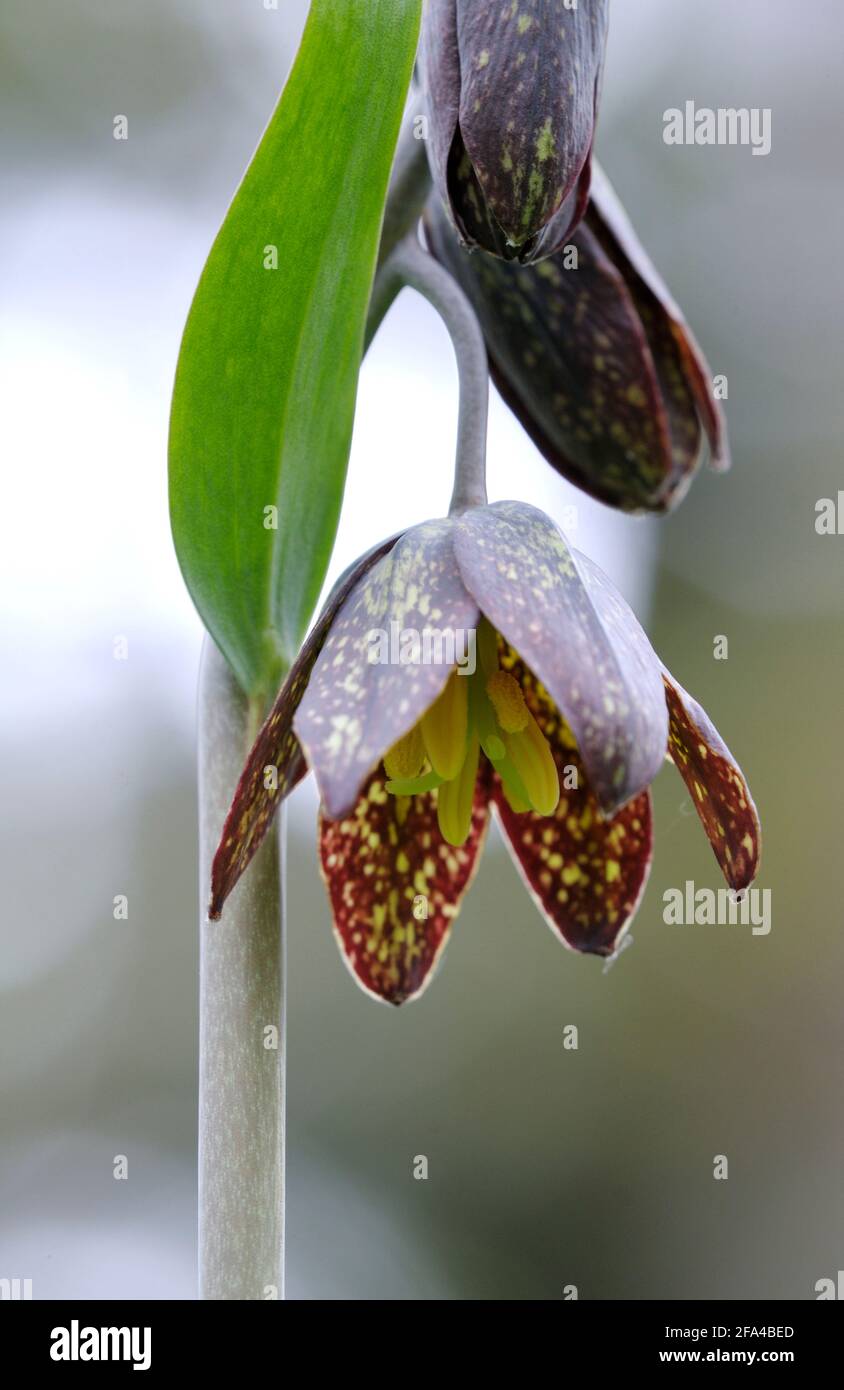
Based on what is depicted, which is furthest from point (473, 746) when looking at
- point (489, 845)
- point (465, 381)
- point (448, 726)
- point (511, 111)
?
point (489, 845)

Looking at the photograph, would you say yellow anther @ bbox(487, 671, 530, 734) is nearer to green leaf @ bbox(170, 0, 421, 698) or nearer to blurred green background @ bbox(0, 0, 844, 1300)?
green leaf @ bbox(170, 0, 421, 698)

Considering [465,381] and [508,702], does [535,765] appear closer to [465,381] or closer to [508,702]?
[508,702]

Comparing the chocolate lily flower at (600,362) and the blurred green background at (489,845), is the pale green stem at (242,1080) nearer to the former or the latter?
the chocolate lily flower at (600,362)

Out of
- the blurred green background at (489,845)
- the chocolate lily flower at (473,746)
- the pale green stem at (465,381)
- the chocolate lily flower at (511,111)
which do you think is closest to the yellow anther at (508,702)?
the chocolate lily flower at (473,746)

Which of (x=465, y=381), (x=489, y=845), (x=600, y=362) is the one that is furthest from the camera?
(x=489, y=845)

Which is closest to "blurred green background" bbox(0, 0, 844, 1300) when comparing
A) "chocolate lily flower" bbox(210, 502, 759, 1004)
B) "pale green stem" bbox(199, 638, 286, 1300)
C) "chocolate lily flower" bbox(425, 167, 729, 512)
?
"chocolate lily flower" bbox(425, 167, 729, 512)
